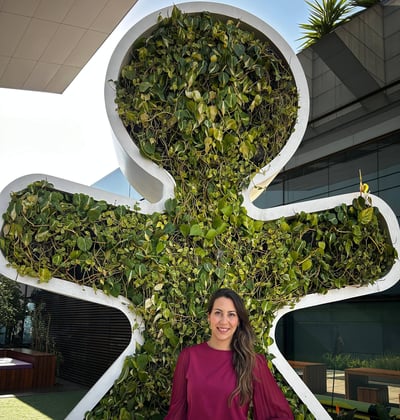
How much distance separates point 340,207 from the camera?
3.04 metres

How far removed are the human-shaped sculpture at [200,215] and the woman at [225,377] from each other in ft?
1.67

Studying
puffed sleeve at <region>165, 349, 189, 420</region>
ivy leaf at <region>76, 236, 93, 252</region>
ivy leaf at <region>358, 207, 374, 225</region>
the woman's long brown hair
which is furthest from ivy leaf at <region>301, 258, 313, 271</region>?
ivy leaf at <region>76, 236, 93, 252</region>

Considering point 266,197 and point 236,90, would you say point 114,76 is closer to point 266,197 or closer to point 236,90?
point 236,90

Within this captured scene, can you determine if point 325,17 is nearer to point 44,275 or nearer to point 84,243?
point 84,243

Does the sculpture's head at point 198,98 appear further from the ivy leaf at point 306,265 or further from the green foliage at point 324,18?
the green foliage at point 324,18

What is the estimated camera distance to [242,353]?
7.34 ft

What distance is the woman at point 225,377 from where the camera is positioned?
2.16 meters

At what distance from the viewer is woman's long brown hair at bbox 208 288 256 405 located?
2160 mm

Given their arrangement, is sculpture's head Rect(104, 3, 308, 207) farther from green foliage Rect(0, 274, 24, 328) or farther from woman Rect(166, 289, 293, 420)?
green foliage Rect(0, 274, 24, 328)

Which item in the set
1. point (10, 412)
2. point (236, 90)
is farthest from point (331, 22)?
point (10, 412)

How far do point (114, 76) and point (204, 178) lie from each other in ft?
2.42

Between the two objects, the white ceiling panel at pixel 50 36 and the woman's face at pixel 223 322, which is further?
the white ceiling panel at pixel 50 36

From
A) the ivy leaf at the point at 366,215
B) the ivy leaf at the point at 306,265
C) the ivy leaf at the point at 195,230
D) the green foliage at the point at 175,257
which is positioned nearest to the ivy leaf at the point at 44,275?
the green foliage at the point at 175,257

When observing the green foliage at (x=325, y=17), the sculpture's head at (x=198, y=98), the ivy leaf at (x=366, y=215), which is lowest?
the ivy leaf at (x=366, y=215)
